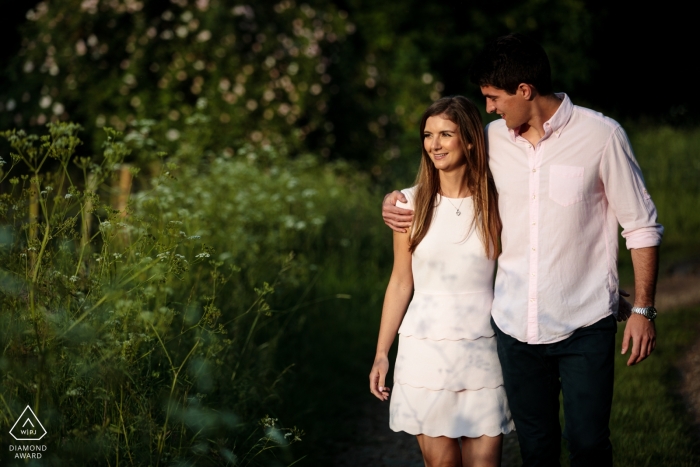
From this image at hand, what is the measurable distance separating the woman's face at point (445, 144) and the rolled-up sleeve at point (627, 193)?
1.72 ft

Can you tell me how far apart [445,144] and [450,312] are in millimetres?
616

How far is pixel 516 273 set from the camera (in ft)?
9.92

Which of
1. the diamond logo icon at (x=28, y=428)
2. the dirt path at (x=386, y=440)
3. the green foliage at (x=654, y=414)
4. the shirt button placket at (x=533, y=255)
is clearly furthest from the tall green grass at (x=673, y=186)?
the diamond logo icon at (x=28, y=428)

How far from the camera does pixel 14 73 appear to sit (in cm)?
906

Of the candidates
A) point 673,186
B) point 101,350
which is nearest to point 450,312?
point 101,350

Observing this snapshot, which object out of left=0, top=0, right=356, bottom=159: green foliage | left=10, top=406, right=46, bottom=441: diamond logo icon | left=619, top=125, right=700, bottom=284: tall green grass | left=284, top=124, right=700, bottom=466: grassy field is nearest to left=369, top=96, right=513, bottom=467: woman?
left=10, top=406, right=46, bottom=441: diamond logo icon

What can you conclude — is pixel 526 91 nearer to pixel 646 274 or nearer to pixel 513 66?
pixel 513 66

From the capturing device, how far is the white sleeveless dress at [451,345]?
3.06 meters

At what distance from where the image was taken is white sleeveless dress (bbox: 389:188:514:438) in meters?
3.06

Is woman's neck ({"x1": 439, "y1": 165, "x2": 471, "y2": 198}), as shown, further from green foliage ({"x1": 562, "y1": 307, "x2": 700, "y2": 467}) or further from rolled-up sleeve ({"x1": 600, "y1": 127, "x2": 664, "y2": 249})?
green foliage ({"x1": 562, "y1": 307, "x2": 700, "y2": 467})

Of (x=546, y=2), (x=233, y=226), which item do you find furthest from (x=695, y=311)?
(x=546, y=2)

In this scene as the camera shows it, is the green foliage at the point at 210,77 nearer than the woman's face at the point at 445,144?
No

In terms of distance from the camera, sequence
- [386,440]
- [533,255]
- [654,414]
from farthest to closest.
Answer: [386,440] < [654,414] < [533,255]

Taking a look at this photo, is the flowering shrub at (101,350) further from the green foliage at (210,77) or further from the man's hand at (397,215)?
the green foliage at (210,77)
